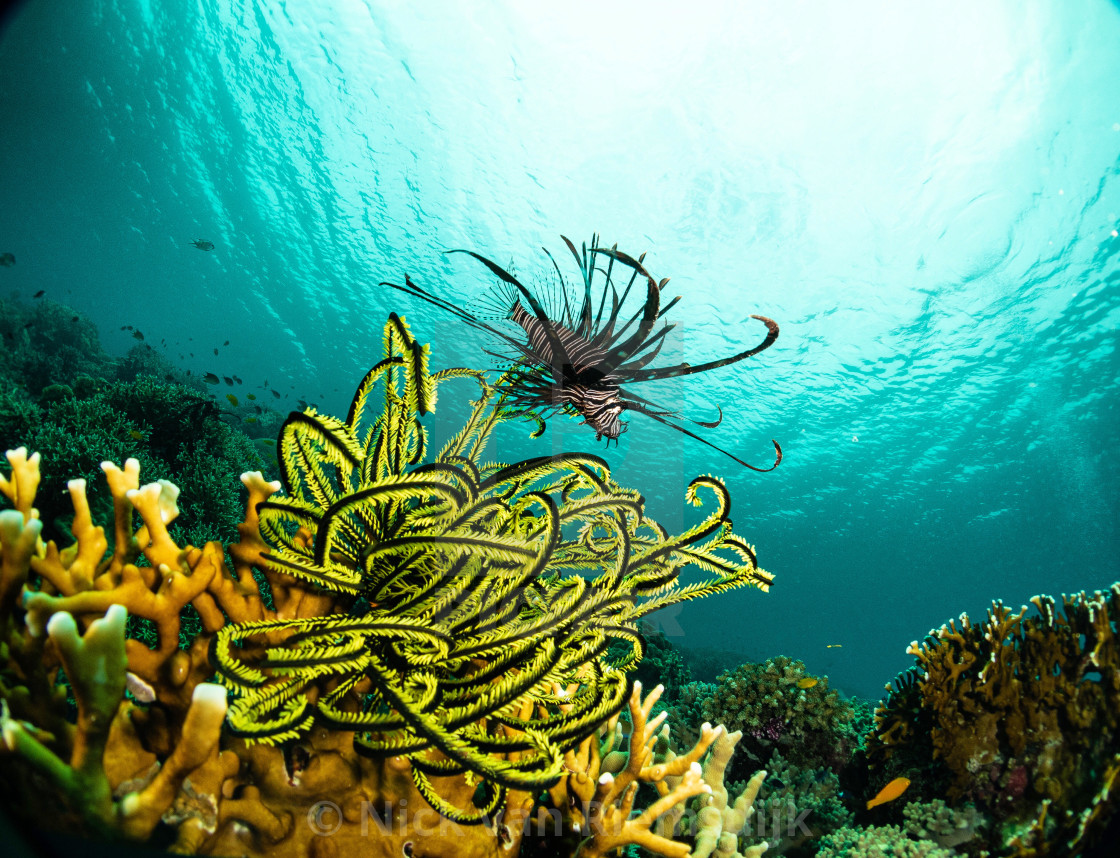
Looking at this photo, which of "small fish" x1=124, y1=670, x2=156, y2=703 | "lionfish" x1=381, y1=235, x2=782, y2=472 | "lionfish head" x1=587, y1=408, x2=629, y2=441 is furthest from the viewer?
"lionfish head" x1=587, y1=408, x2=629, y2=441

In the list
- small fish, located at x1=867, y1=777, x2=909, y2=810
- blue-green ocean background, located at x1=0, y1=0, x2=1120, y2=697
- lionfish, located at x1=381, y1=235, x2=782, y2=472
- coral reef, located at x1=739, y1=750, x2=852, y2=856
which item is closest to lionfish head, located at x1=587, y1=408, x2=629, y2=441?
lionfish, located at x1=381, y1=235, x2=782, y2=472

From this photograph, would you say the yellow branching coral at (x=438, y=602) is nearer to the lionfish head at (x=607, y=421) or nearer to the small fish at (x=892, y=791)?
the lionfish head at (x=607, y=421)

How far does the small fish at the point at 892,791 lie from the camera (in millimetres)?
2557

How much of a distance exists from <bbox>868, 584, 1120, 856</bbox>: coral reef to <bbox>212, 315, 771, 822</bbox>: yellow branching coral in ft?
4.11

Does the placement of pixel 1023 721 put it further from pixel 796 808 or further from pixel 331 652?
pixel 331 652

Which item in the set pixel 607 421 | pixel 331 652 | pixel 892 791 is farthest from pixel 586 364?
pixel 892 791

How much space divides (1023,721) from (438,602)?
9.33 ft

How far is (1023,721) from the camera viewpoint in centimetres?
203

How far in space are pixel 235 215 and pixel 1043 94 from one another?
3415 centimetres

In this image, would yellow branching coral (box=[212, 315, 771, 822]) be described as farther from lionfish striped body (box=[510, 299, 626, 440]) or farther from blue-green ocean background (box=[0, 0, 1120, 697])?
blue-green ocean background (box=[0, 0, 1120, 697])

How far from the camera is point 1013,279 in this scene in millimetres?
14633

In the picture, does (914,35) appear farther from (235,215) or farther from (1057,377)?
(235,215)

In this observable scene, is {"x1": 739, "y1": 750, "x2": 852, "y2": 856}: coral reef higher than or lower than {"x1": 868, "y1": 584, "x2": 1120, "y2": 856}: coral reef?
lower

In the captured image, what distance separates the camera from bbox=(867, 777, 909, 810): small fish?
256cm
